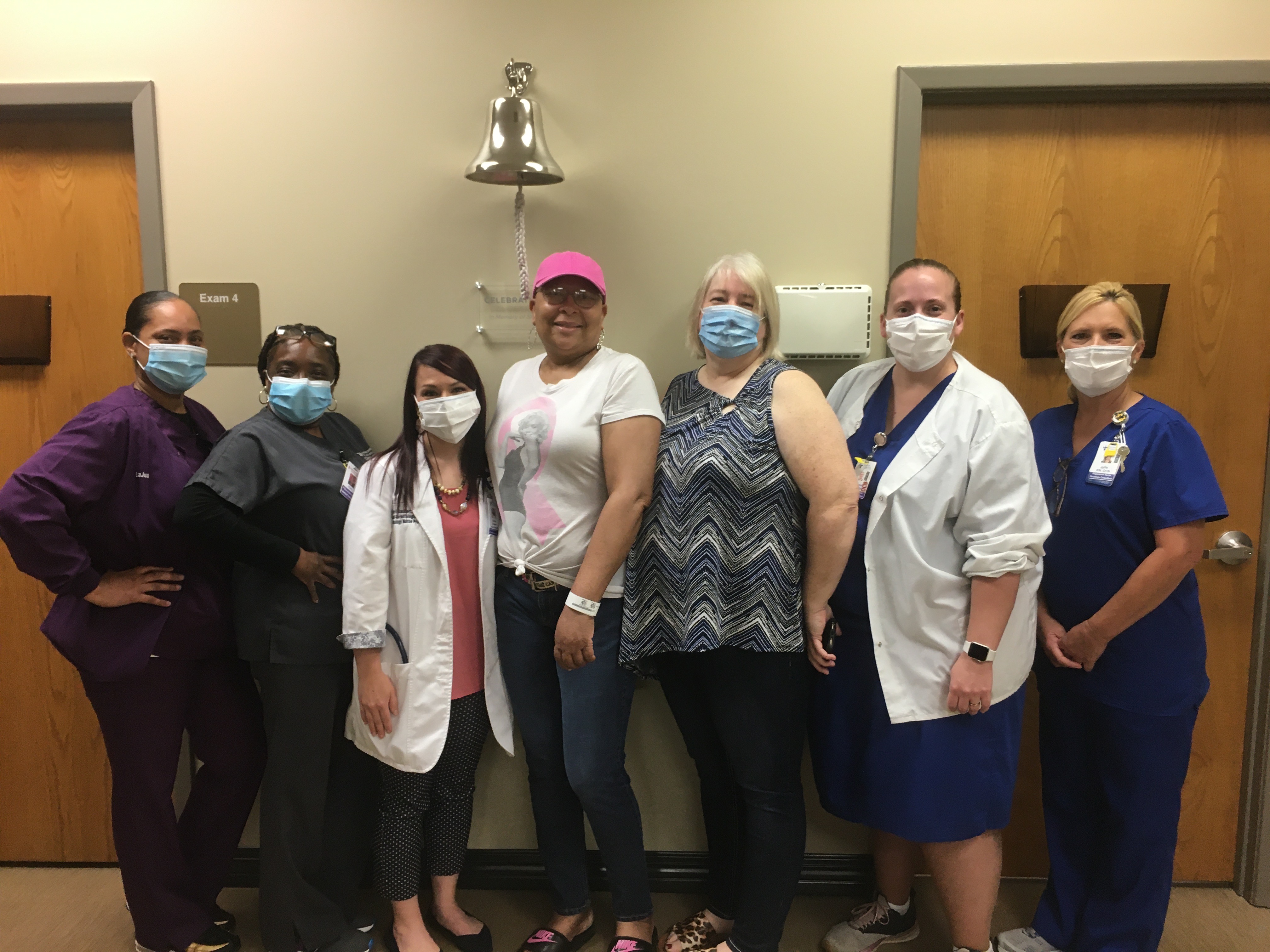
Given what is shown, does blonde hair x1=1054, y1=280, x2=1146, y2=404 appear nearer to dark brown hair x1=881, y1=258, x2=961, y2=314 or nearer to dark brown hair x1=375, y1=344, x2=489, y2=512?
dark brown hair x1=881, y1=258, x2=961, y2=314

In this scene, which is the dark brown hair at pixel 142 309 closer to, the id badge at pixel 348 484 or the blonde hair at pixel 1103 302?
the id badge at pixel 348 484

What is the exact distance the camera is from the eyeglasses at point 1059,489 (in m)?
1.67

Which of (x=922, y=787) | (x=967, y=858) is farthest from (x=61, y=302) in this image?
(x=967, y=858)

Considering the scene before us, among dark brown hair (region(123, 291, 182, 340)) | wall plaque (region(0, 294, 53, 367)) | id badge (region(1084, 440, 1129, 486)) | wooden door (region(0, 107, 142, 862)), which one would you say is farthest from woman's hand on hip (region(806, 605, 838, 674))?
wall plaque (region(0, 294, 53, 367))

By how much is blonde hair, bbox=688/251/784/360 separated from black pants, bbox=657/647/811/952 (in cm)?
70

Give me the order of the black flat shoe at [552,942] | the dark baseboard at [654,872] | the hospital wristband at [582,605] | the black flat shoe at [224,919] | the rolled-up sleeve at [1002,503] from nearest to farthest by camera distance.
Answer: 1. the rolled-up sleeve at [1002,503]
2. the hospital wristband at [582,605]
3. the black flat shoe at [552,942]
4. the black flat shoe at [224,919]
5. the dark baseboard at [654,872]

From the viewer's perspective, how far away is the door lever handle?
198 cm

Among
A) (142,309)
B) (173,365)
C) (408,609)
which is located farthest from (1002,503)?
(142,309)

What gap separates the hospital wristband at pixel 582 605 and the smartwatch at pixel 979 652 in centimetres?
77

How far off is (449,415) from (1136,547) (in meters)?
1.55

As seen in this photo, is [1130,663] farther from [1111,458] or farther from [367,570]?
[367,570]

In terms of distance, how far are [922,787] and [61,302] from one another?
2.56 meters

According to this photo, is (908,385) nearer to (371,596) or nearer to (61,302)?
(371,596)

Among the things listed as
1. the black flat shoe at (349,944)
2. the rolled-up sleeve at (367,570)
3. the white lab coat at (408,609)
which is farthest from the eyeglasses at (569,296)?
the black flat shoe at (349,944)
